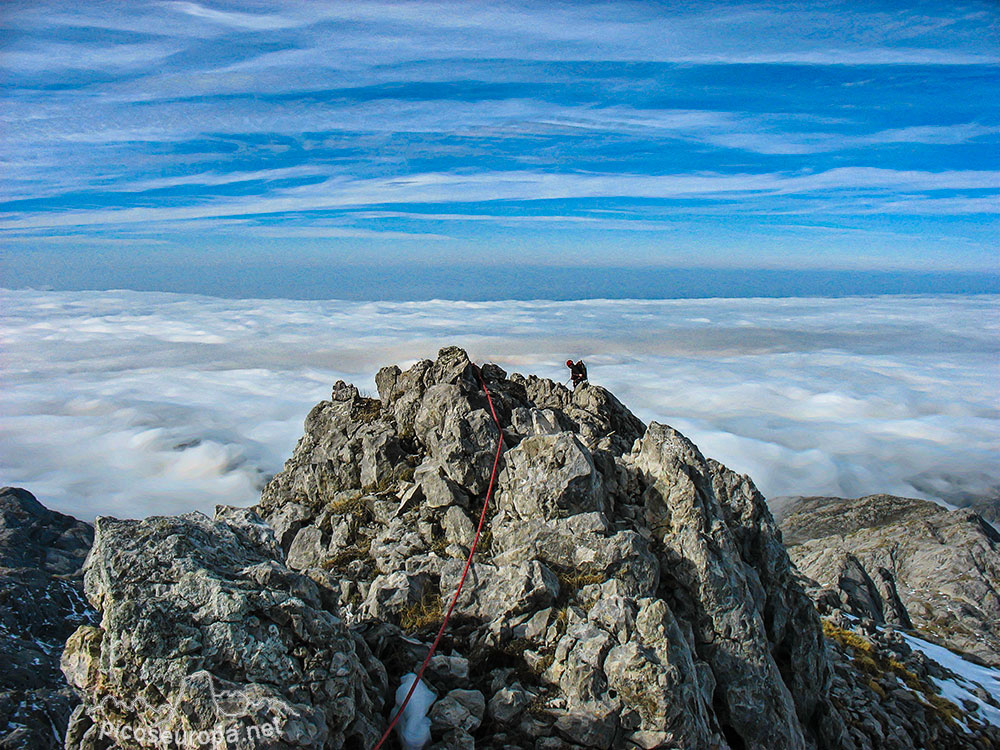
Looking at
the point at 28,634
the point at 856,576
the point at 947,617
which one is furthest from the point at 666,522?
the point at 28,634

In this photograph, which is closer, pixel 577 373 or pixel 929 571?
pixel 577 373

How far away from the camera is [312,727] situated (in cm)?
1070

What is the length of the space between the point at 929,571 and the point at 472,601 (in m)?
151

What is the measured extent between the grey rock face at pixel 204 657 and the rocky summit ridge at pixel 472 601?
4 cm

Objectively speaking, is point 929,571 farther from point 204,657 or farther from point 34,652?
point 34,652

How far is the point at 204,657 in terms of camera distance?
447 inches

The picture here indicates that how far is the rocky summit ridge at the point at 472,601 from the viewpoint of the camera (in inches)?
453

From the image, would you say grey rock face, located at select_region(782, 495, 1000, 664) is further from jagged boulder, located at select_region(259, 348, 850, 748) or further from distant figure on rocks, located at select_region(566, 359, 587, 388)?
jagged boulder, located at select_region(259, 348, 850, 748)

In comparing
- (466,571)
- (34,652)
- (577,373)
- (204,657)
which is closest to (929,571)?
(577,373)

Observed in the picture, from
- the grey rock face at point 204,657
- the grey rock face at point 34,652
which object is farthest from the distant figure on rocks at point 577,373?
the grey rock face at point 34,652

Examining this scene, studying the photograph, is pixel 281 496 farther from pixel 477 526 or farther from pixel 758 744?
pixel 758 744

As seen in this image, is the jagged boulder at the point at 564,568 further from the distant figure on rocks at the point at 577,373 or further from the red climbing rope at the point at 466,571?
the distant figure on rocks at the point at 577,373

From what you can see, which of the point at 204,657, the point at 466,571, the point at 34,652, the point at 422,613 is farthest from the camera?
the point at 34,652

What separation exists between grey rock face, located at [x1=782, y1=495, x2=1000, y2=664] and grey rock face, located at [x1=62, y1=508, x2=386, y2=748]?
62978mm
